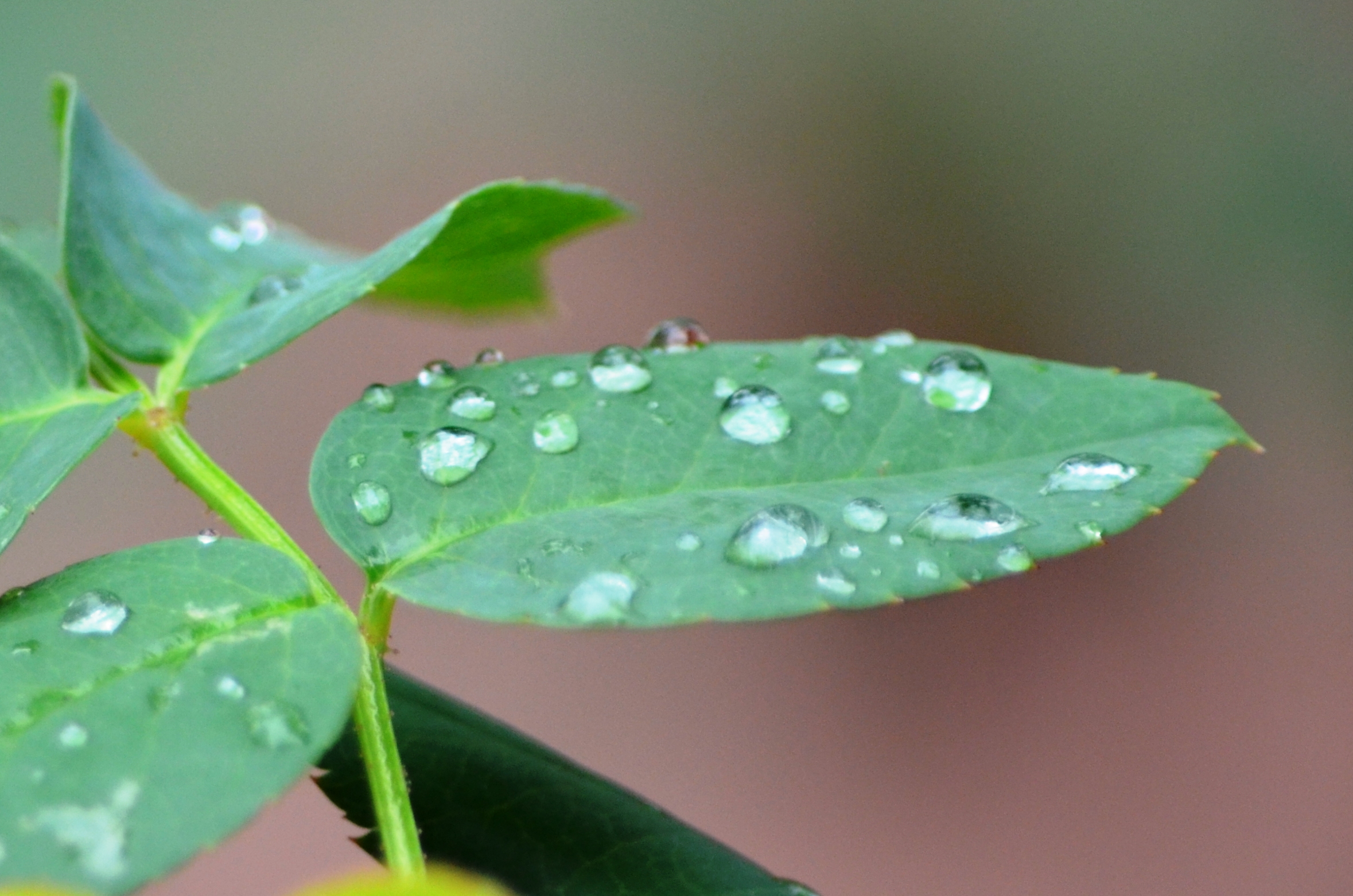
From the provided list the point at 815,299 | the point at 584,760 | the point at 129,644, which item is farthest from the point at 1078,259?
the point at 129,644

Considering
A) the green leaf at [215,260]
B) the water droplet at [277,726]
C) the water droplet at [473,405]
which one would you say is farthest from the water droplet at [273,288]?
the water droplet at [277,726]

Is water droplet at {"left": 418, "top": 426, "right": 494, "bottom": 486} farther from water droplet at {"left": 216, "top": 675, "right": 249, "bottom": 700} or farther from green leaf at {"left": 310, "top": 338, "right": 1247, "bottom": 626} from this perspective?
water droplet at {"left": 216, "top": 675, "right": 249, "bottom": 700}

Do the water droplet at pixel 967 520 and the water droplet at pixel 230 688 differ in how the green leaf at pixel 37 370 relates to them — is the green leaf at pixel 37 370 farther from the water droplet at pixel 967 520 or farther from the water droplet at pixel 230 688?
the water droplet at pixel 967 520

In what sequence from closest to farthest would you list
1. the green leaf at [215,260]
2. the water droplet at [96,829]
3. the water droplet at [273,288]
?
the water droplet at [96,829] < the green leaf at [215,260] < the water droplet at [273,288]

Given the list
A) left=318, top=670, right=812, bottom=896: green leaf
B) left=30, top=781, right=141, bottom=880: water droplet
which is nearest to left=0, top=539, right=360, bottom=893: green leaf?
left=30, top=781, right=141, bottom=880: water droplet

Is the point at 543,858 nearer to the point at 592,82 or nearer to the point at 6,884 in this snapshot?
the point at 6,884

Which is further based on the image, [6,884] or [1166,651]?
[1166,651]
